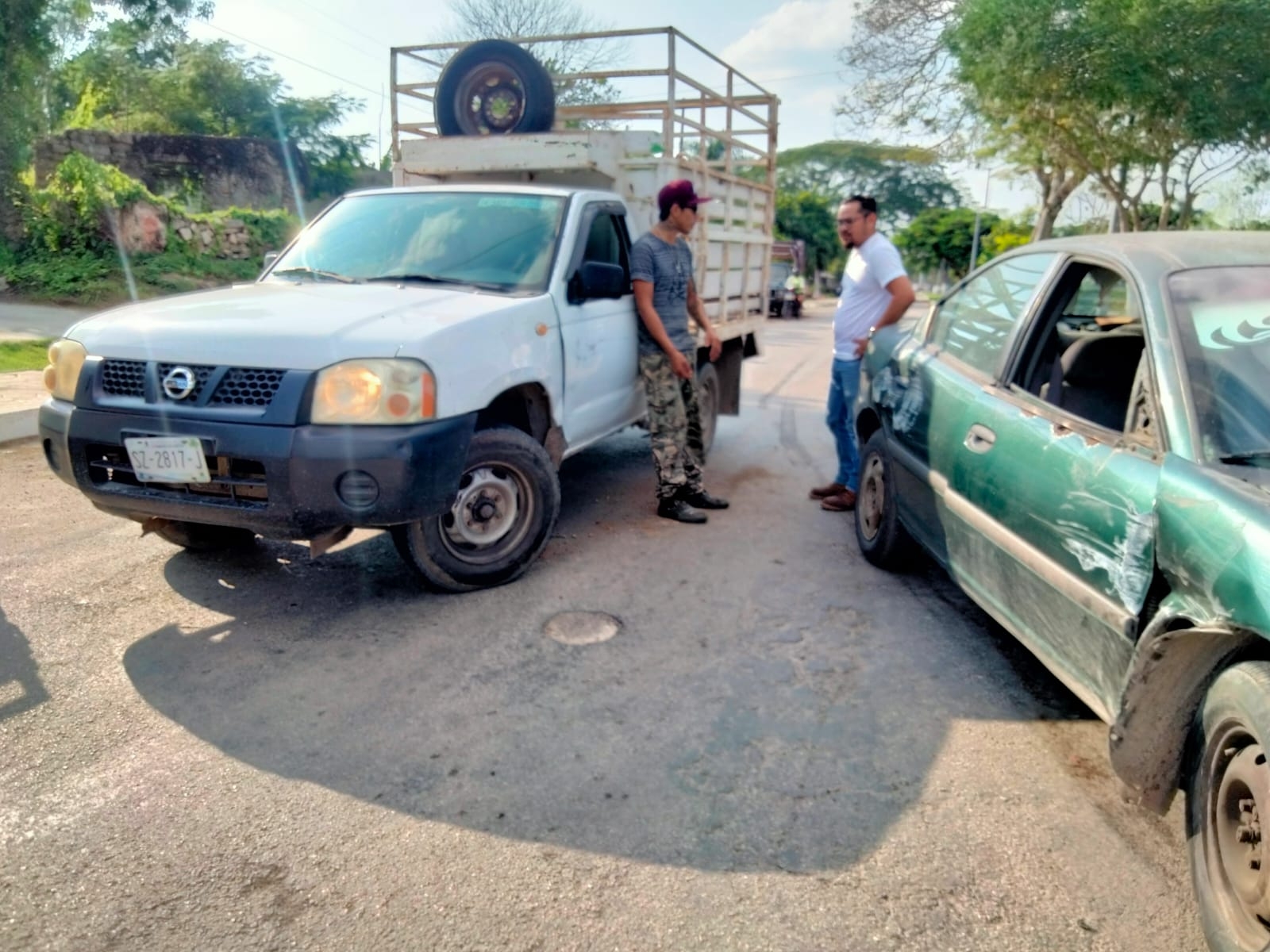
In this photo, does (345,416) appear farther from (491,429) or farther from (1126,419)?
(1126,419)

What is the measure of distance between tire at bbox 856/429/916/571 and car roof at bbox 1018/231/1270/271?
1443 mm

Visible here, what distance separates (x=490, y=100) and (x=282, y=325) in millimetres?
3904

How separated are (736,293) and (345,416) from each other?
15.0ft

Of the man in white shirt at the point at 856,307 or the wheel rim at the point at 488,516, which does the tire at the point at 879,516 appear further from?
the wheel rim at the point at 488,516

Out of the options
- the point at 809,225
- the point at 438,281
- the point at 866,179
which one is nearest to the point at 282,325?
the point at 438,281

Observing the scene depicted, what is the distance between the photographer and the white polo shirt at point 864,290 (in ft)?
17.8

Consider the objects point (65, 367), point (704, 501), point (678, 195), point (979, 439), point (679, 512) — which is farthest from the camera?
point (704, 501)

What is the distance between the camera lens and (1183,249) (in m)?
3.00

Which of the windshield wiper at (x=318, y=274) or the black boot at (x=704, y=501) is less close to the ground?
the windshield wiper at (x=318, y=274)

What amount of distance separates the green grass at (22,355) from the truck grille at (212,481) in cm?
607

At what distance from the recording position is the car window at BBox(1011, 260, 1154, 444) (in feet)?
10.6

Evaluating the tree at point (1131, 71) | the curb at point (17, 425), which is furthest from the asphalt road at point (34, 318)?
the tree at point (1131, 71)

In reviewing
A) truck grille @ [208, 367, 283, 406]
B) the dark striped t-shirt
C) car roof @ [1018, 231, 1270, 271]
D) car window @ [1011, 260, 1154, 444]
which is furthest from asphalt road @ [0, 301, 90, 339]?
car roof @ [1018, 231, 1270, 271]

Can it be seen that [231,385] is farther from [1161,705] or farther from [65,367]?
[1161,705]
